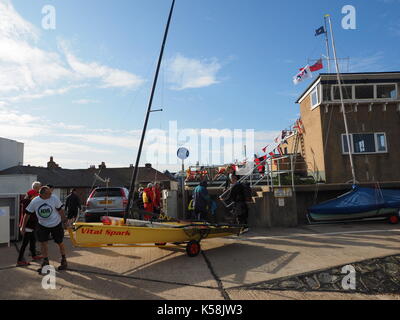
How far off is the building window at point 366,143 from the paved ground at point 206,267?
618 cm

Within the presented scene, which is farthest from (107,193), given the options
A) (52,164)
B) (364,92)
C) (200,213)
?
(52,164)

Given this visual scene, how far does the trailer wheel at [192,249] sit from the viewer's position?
20.4 feet

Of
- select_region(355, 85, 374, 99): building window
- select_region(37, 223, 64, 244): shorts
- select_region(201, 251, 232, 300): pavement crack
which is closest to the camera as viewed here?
select_region(201, 251, 232, 300): pavement crack

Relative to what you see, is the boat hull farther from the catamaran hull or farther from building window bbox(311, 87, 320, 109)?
building window bbox(311, 87, 320, 109)

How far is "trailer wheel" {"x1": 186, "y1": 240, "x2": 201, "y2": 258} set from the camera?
6.22 meters

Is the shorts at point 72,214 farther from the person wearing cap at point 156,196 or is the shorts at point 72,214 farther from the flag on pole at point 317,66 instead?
the flag on pole at point 317,66

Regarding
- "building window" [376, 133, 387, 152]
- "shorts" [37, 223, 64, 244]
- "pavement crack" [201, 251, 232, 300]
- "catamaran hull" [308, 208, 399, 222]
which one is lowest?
"pavement crack" [201, 251, 232, 300]

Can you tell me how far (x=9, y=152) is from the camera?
93.4 ft

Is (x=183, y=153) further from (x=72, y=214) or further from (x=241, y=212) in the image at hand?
(x=72, y=214)

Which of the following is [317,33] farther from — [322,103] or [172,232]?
[172,232]

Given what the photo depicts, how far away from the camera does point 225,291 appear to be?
428 cm

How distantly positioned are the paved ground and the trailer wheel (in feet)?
0.46

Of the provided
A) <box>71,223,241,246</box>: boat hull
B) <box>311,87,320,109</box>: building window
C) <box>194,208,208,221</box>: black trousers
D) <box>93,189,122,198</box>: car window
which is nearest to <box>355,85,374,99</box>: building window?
<box>311,87,320,109</box>: building window
